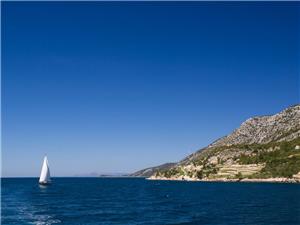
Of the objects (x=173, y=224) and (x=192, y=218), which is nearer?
(x=173, y=224)

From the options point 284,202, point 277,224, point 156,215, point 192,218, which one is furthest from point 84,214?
point 284,202

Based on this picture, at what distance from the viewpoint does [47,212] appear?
10800cm

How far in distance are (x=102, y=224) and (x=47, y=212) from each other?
28.3 m

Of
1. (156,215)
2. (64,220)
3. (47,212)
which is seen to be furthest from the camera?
(47,212)

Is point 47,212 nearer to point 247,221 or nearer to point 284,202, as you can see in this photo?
point 247,221

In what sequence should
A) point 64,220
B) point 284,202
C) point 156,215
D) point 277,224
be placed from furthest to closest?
point 284,202 < point 156,215 < point 64,220 < point 277,224

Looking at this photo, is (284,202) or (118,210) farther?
(284,202)

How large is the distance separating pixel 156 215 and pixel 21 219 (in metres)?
29.4

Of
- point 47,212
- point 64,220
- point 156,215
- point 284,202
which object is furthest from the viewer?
point 284,202

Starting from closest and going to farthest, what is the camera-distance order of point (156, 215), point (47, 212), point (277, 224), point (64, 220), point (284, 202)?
point (277, 224)
point (64, 220)
point (156, 215)
point (47, 212)
point (284, 202)

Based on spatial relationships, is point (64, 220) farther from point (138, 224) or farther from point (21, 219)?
point (138, 224)

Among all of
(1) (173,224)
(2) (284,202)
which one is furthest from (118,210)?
(2) (284,202)

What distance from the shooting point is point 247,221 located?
86688mm

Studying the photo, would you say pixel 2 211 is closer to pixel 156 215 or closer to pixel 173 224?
pixel 156 215
